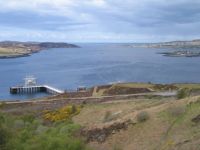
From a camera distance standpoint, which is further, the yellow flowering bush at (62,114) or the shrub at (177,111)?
the yellow flowering bush at (62,114)

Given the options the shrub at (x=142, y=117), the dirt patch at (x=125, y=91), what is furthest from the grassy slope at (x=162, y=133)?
the dirt patch at (x=125, y=91)

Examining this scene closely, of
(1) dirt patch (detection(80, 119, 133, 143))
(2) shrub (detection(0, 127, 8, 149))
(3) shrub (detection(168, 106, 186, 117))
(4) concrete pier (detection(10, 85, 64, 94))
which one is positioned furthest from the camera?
(4) concrete pier (detection(10, 85, 64, 94))

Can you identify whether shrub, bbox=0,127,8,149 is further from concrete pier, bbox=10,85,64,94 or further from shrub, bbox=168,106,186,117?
concrete pier, bbox=10,85,64,94

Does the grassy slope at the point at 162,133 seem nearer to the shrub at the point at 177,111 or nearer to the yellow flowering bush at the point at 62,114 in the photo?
the shrub at the point at 177,111

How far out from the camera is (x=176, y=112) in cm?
2392

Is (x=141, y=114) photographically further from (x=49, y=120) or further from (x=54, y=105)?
(x=54, y=105)

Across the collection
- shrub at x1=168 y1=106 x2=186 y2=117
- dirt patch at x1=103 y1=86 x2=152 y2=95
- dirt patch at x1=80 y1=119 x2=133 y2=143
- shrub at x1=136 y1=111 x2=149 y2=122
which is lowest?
dirt patch at x1=103 y1=86 x2=152 y2=95

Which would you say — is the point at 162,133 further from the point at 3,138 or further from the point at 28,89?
the point at 28,89

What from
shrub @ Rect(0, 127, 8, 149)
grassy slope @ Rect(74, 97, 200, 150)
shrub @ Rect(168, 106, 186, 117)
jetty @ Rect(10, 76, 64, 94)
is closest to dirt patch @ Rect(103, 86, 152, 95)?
grassy slope @ Rect(74, 97, 200, 150)

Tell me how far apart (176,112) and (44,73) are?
342 feet

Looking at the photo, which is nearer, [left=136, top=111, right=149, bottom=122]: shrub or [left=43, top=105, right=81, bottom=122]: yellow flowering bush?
[left=136, top=111, right=149, bottom=122]: shrub

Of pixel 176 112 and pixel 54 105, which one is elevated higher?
pixel 176 112

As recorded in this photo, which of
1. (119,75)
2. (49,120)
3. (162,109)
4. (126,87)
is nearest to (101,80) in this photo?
(119,75)

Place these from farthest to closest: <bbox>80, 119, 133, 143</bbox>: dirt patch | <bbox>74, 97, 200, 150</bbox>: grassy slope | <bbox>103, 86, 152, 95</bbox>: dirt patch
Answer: <bbox>103, 86, 152, 95</bbox>: dirt patch < <bbox>80, 119, 133, 143</bbox>: dirt patch < <bbox>74, 97, 200, 150</bbox>: grassy slope
